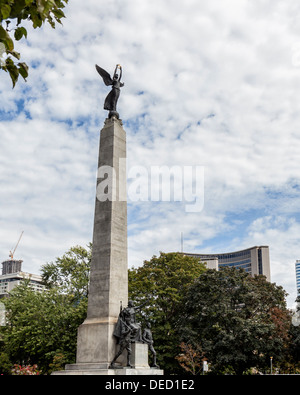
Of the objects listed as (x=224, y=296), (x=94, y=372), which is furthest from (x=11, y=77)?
(x=224, y=296)

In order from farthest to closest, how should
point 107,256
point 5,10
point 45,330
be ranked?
point 45,330 → point 107,256 → point 5,10

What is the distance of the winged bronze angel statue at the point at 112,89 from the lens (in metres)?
22.6

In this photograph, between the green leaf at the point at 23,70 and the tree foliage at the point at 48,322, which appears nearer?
the green leaf at the point at 23,70

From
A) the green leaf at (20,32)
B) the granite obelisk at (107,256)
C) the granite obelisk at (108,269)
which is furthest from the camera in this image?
the granite obelisk at (107,256)

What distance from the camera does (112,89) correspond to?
74.7 ft

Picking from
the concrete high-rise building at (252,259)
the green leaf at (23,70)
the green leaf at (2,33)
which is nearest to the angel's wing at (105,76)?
the green leaf at (23,70)

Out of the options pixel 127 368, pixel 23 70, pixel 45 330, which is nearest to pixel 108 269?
pixel 127 368

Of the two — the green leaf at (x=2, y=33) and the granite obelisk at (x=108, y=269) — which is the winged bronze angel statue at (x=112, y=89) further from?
the green leaf at (x=2, y=33)

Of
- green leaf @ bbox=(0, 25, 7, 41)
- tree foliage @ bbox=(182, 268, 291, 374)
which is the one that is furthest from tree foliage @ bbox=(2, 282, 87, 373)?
green leaf @ bbox=(0, 25, 7, 41)

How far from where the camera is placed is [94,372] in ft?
56.3

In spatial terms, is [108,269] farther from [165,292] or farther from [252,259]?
[252,259]

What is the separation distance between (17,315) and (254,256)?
141231 mm

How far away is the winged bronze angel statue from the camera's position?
22.6 meters
